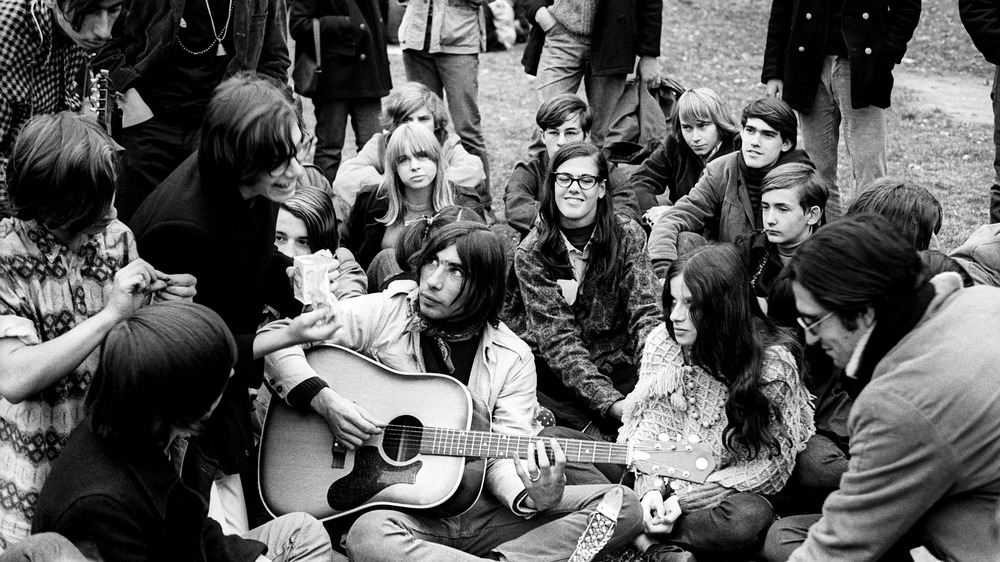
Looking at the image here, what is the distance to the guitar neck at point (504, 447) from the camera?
377 centimetres

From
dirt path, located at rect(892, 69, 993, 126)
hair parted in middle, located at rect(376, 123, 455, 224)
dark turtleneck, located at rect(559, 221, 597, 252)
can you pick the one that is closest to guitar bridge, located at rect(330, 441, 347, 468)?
dark turtleneck, located at rect(559, 221, 597, 252)

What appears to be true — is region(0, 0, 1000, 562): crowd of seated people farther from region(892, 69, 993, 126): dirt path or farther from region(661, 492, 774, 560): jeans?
region(892, 69, 993, 126): dirt path

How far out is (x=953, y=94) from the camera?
1192cm

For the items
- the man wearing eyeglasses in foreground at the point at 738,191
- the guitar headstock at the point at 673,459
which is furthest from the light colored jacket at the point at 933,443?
the man wearing eyeglasses in foreground at the point at 738,191

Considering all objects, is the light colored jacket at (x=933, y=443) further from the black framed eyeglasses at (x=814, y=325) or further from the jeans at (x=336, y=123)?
the jeans at (x=336, y=123)

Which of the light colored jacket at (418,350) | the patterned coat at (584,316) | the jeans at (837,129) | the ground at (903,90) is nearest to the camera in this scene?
the light colored jacket at (418,350)

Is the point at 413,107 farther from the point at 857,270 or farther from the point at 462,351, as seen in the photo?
the point at 857,270

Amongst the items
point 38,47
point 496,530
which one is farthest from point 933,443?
point 38,47

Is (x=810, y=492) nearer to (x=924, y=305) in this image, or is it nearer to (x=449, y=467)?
(x=449, y=467)

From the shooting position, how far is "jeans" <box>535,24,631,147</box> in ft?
23.7

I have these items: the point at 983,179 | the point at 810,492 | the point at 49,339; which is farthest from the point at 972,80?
the point at 49,339

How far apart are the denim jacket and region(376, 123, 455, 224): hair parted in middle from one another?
2.73 ft

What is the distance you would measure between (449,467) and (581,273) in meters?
1.28

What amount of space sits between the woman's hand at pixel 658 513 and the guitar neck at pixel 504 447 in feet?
0.91
